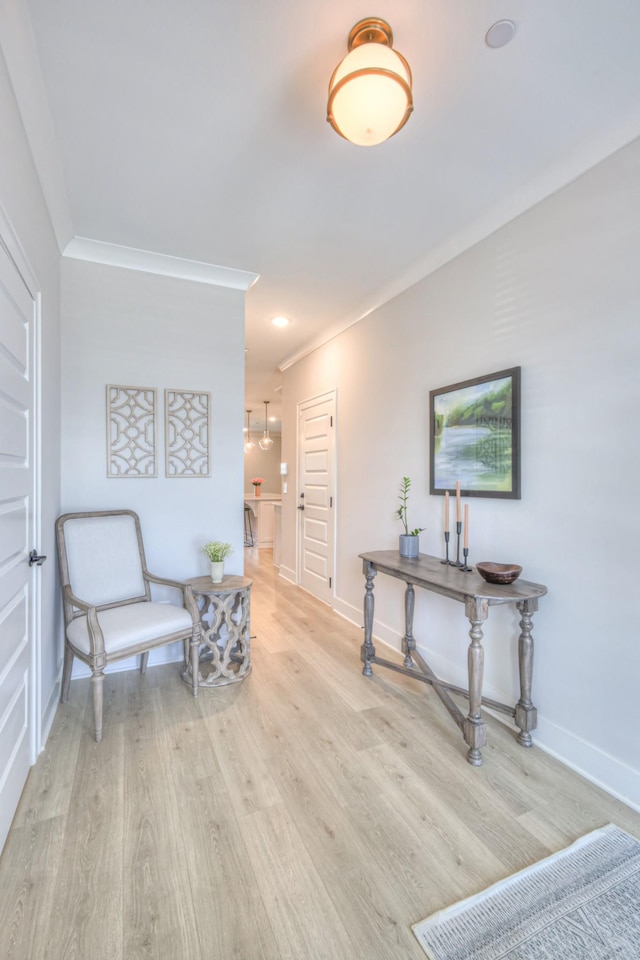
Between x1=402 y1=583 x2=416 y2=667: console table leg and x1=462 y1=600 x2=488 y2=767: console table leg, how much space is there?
897 mm

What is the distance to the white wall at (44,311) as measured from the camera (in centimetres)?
148

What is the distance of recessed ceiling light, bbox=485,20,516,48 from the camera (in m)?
1.36

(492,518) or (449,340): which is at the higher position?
(449,340)

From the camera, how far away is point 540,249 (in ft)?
6.81

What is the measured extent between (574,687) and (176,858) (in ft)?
5.73

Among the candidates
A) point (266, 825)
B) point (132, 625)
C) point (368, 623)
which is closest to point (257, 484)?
point (368, 623)

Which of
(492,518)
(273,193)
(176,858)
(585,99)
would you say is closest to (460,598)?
(492,518)

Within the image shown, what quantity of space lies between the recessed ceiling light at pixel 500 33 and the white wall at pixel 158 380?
2.10 m

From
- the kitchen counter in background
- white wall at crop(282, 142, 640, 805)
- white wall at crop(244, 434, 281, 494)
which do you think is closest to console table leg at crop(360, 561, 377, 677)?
white wall at crop(282, 142, 640, 805)

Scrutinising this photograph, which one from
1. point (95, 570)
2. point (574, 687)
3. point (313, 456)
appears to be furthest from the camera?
point (313, 456)

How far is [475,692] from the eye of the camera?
1.95 meters

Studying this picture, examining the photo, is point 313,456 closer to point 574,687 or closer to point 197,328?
point 197,328

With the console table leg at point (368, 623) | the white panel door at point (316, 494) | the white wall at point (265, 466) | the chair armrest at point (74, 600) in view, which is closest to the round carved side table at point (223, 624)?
the chair armrest at point (74, 600)

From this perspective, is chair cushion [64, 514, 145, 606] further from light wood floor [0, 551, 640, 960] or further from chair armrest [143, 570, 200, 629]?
light wood floor [0, 551, 640, 960]
